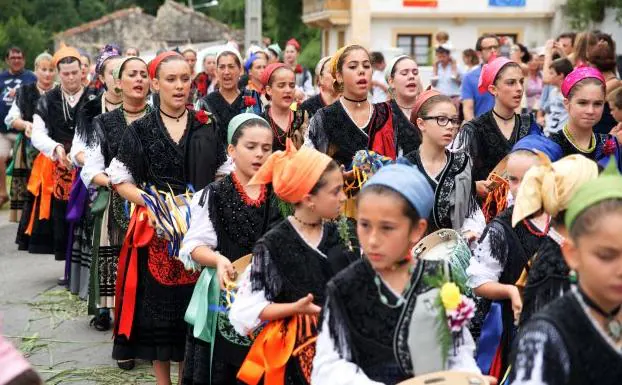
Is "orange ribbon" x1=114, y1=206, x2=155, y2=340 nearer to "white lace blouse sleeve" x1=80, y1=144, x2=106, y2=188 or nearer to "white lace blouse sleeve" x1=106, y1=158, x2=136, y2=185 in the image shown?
"white lace blouse sleeve" x1=106, y1=158, x2=136, y2=185

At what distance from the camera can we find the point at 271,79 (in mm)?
8883

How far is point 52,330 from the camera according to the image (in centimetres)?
872

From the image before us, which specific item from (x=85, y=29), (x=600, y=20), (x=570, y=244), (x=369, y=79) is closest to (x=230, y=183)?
(x=369, y=79)

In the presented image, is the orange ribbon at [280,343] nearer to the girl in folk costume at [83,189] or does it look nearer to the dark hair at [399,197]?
the dark hair at [399,197]

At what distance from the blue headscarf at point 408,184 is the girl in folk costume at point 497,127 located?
3.04 metres

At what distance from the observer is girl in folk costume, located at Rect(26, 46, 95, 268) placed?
971 cm

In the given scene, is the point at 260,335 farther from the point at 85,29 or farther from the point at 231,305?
the point at 85,29

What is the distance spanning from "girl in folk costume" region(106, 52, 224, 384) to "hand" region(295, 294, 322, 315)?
7.36 feet

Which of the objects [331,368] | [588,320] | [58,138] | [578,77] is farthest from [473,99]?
[588,320]

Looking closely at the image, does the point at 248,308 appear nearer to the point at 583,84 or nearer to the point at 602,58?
the point at 583,84

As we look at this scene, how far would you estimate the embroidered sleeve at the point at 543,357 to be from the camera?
303cm

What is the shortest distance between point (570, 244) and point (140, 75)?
16.1 feet

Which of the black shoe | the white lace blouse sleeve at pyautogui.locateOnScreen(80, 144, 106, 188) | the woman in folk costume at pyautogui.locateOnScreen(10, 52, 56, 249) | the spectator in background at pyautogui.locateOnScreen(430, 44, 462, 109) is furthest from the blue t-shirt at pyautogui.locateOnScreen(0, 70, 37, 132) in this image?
the black shoe

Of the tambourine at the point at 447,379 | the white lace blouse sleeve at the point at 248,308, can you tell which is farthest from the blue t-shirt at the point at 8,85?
the tambourine at the point at 447,379
